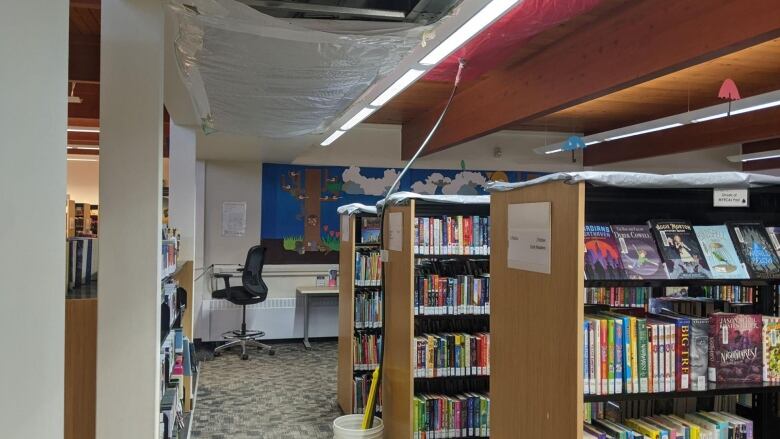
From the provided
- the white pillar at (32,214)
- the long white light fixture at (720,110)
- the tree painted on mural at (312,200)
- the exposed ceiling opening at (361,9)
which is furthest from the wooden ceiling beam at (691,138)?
the white pillar at (32,214)

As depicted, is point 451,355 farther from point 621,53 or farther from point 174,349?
point 621,53

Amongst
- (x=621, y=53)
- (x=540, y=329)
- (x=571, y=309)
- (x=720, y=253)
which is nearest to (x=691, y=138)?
(x=621, y=53)

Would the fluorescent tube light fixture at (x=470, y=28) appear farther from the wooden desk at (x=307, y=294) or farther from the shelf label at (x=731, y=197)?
the wooden desk at (x=307, y=294)

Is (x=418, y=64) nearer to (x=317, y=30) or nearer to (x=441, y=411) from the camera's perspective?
(x=317, y=30)

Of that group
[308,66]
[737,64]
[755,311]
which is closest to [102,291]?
[308,66]

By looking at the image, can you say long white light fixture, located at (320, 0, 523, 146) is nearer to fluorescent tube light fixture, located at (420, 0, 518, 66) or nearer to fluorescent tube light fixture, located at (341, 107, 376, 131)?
fluorescent tube light fixture, located at (420, 0, 518, 66)

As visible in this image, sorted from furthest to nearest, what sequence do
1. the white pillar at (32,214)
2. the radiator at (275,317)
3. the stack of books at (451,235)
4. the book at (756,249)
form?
the radiator at (275,317) < the stack of books at (451,235) < the book at (756,249) < the white pillar at (32,214)

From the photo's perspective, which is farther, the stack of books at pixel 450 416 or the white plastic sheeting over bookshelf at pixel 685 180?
the stack of books at pixel 450 416

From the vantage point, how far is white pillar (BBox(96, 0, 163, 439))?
229cm

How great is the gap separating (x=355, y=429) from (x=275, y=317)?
393cm

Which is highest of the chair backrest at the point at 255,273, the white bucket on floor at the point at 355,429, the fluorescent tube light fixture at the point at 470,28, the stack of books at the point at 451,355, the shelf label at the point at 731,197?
the fluorescent tube light fixture at the point at 470,28

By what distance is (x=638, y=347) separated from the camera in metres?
2.11

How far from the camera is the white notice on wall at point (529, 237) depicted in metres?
2.07

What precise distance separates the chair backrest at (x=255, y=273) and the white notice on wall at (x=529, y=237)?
16.4 feet
